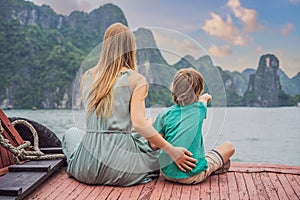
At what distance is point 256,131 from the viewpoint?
22.9ft

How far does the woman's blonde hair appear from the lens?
1.97 metres

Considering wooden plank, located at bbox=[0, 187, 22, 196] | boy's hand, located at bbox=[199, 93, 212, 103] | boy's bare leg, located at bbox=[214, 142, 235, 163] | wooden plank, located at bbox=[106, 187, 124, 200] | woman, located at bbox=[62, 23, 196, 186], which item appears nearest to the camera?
wooden plank, located at bbox=[0, 187, 22, 196]

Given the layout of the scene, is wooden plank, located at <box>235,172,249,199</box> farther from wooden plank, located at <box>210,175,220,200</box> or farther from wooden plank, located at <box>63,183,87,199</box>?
wooden plank, located at <box>63,183,87,199</box>

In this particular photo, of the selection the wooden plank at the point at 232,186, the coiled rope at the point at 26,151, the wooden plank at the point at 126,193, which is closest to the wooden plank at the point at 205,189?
the wooden plank at the point at 232,186

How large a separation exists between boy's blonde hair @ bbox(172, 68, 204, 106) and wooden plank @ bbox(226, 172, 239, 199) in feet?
1.53

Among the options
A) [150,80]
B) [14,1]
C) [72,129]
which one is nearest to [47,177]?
[72,129]

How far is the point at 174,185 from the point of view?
203 centimetres

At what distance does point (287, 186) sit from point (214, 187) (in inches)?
14.4

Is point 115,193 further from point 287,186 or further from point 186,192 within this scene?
point 287,186

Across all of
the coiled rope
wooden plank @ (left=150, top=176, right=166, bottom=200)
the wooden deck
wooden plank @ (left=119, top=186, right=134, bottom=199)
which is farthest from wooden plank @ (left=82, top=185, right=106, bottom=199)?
the coiled rope

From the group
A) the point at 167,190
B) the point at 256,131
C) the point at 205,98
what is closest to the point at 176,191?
the point at 167,190

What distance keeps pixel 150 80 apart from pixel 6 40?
21.4m

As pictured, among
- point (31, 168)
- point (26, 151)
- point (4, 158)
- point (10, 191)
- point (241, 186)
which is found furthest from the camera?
point (26, 151)

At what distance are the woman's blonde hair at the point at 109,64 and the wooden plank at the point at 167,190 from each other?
18.3 inches
